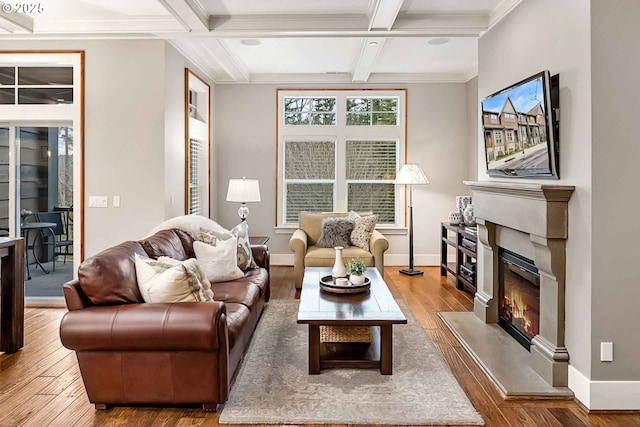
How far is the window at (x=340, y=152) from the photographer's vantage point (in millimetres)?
7160

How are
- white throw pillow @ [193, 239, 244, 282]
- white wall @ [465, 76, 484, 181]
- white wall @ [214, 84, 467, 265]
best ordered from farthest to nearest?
white wall @ [214, 84, 467, 265], white wall @ [465, 76, 484, 181], white throw pillow @ [193, 239, 244, 282]

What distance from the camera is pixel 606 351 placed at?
2.67m

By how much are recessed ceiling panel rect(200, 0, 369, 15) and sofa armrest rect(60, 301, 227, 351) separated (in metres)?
2.82

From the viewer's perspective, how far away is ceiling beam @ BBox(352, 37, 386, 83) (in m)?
5.03

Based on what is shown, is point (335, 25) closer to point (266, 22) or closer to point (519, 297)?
point (266, 22)

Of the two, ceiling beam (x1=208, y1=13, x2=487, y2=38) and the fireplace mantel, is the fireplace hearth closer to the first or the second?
the fireplace mantel

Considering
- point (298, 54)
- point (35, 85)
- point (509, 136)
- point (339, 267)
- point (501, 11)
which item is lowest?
point (339, 267)

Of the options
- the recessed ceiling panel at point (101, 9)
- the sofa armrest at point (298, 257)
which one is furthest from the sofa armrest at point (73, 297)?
the sofa armrest at point (298, 257)

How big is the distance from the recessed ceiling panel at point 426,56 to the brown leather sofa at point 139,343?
12.8ft

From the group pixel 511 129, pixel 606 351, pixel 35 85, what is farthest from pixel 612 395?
pixel 35 85

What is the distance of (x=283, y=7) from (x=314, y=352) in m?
3.00

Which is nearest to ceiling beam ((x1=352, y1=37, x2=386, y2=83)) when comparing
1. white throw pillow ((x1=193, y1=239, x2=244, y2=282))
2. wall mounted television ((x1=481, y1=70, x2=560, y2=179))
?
wall mounted television ((x1=481, y1=70, x2=560, y2=179))

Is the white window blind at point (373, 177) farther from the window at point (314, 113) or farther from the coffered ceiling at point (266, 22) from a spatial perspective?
the coffered ceiling at point (266, 22)

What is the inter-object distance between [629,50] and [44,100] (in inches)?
199
